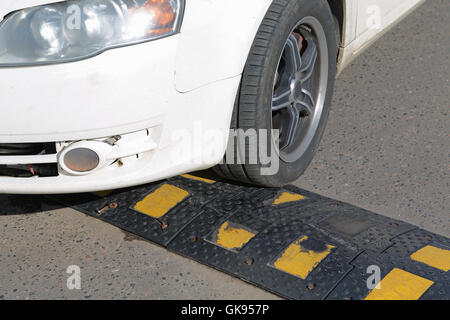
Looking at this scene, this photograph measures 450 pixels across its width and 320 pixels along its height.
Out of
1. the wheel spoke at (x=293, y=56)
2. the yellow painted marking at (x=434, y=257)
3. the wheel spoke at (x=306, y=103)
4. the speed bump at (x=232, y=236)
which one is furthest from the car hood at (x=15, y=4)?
the yellow painted marking at (x=434, y=257)

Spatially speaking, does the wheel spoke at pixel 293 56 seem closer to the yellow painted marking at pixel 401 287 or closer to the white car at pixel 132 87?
the white car at pixel 132 87

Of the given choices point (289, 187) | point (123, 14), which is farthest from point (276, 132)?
point (123, 14)

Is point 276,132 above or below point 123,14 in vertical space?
below

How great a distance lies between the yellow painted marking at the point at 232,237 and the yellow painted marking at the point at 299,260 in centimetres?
19

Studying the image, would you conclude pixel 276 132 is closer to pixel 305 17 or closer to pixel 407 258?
pixel 305 17

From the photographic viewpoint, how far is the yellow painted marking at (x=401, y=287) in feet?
7.75

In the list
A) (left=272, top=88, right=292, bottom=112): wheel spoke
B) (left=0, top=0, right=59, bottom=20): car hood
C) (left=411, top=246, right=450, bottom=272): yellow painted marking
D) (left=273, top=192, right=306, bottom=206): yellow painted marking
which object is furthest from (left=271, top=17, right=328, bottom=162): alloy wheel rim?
(left=0, top=0, right=59, bottom=20): car hood

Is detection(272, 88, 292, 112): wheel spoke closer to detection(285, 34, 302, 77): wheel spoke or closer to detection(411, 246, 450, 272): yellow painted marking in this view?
detection(285, 34, 302, 77): wheel spoke

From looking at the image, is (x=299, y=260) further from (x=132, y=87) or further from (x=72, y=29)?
(x=72, y=29)

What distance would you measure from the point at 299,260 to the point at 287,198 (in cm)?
46

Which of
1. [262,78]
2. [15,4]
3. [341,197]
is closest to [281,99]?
[262,78]

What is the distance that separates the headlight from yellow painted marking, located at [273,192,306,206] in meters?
1.10

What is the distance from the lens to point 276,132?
9.80 ft
